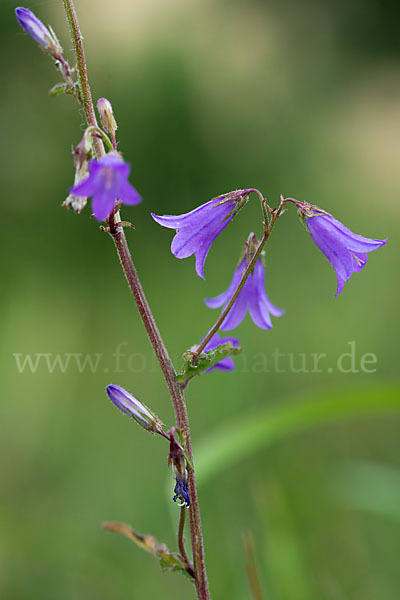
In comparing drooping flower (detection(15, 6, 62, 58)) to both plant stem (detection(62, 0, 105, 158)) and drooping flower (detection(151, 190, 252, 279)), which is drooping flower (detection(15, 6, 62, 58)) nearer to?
plant stem (detection(62, 0, 105, 158))

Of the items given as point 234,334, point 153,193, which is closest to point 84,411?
point 234,334

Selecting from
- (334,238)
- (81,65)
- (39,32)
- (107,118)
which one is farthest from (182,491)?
(39,32)

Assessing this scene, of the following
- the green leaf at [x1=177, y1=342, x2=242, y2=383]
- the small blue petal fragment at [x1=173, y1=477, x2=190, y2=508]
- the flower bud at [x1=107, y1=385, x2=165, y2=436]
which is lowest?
the small blue petal fragment at [x1=173, y1=477, x2=190, y2=508]

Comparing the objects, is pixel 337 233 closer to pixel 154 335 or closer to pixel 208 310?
pixel 154 335

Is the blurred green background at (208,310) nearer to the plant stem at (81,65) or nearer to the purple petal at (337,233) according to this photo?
the purple petal at (337,233)

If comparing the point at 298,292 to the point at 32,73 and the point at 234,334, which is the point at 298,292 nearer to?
the point at 234,334

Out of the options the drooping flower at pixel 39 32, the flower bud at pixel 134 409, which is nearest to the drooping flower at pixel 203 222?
the flower bud at pixel 134 409

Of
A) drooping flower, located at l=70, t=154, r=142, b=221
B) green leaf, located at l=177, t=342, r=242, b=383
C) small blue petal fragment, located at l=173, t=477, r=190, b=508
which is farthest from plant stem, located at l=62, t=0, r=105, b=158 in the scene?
small blue petal fragment, located at l=173, t=477, r=190, b=508
